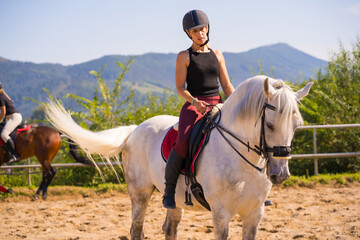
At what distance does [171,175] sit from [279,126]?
1.25m

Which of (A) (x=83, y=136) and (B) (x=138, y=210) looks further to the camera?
(A) (x=83, y=136)

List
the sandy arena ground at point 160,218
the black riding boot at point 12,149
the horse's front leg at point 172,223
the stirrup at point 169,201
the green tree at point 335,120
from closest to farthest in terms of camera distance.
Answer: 1. the stirrup at point 169,201
2. the horse's front leg at point 172,223
3. the sandy arena ground at point 160,218
4. the black riding boot at point 12,149
5. the green tree at point 335,120

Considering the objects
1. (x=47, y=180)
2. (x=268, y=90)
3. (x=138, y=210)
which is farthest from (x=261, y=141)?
(x=47, y=180)

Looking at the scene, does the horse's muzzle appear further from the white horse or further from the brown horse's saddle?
the brown horse's saddle

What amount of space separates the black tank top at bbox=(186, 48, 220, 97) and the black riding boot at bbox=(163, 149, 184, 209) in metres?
0.64

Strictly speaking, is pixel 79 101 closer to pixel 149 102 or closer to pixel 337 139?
pixel 149 102

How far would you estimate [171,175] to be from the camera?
347 cm

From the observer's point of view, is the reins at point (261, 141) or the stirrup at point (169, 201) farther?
the stirrup at point (169, 201)

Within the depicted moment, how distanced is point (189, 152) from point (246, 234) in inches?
35.3

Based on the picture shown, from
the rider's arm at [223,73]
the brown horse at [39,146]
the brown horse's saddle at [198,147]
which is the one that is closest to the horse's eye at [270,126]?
the brown horse's saddle at [198,147]

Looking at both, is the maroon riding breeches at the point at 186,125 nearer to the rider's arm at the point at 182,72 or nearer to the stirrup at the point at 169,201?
the rider's arm at the point at 182,72

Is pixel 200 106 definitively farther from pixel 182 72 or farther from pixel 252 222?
pixel 252 222

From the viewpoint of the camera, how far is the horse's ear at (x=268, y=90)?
261 cm

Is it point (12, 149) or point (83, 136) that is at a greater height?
point (83, 136)
